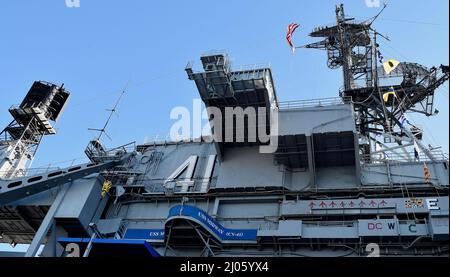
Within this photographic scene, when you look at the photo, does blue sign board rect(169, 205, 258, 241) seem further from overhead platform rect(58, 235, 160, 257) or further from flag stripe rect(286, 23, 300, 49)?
flag stripe rect(286, 23, 300, 49)

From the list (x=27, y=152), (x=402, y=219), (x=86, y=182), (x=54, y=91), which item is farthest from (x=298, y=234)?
(x=54, y=91)

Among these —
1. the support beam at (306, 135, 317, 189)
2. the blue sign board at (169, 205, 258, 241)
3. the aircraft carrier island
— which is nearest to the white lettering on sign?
the aircraft carrier island

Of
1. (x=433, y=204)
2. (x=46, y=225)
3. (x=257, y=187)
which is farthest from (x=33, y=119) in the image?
(x=433, y=204)

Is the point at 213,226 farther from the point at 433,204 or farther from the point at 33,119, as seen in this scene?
the point at 33,119

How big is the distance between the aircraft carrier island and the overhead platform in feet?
0.16

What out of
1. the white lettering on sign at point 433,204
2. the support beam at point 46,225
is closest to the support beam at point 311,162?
the white lettering on sign at point 433,204

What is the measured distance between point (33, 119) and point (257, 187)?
84.6 ft

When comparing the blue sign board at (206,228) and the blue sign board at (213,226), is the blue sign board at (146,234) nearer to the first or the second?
the blue sign board at (206,228)

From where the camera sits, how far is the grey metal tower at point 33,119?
126 ft

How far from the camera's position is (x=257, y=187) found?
24.2 meters

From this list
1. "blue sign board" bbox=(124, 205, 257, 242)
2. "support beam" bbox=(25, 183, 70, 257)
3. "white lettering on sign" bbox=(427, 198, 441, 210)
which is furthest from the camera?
"support beam" bbox=(25, 183, 70, 257)

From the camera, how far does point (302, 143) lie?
23.9 metres

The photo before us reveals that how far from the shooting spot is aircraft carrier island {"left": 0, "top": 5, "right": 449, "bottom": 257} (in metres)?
20.3
